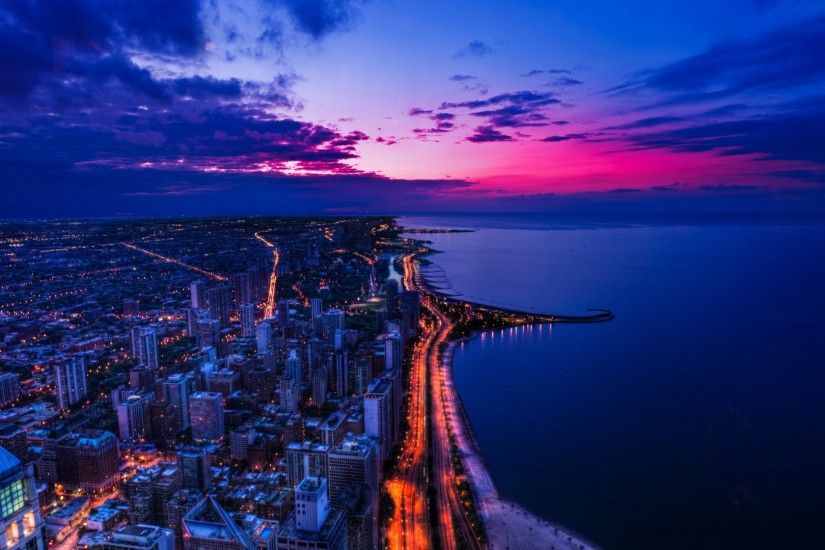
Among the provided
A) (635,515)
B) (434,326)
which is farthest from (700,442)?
(434,326)

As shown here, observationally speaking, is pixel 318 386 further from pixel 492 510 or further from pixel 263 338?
pixel 492 510

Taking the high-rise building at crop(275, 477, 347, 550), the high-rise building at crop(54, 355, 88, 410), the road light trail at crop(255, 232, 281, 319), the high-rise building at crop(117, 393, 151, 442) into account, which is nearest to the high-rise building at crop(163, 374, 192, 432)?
the high-rise building at crop(117, 393, 151, 442)

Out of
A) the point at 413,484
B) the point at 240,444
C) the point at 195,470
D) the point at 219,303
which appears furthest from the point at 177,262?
the point at 413,484

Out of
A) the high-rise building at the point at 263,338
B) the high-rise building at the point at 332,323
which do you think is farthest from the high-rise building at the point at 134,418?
the high-rise building at the point at 332,323

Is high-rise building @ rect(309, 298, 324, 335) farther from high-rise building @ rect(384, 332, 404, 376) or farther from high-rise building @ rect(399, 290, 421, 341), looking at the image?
high-rise building @ rect(384, 332, 404, 376)

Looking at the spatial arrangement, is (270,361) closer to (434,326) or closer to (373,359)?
(373,359)
